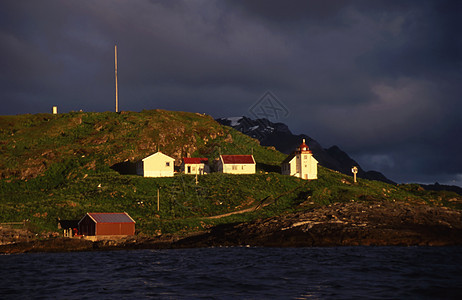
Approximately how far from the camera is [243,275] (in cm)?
3528

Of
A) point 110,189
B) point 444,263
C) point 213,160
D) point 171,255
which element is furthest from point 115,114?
point 444,263

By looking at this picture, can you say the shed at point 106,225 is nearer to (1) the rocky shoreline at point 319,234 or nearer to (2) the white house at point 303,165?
(1) the rocky shoreline at point 319,234

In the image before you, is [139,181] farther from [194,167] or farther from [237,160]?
[237,160]

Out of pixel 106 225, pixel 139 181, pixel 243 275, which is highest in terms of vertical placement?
pixel 139 181

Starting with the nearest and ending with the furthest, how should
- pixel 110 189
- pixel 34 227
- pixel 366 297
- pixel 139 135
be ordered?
1. pixel 366 297
2. pixel 34 227
3. pixel 110 189
4. pixel 139 135

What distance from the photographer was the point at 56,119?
135 meters

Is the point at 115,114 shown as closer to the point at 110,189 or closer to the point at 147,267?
the point at 110,189

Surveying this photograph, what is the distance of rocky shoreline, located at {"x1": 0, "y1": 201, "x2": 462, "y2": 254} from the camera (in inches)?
2355

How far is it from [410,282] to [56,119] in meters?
123

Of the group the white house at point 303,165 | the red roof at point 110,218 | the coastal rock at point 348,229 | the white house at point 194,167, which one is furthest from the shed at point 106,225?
the white house at point 303,165

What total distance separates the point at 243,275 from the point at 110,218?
37.6 m

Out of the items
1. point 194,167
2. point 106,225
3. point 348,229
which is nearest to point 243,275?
point 348,229

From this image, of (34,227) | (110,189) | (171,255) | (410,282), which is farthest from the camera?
(110,189)

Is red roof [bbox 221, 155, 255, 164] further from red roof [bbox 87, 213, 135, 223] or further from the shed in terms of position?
the shed
